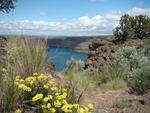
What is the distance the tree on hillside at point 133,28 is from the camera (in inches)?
1005

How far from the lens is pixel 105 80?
517 inches

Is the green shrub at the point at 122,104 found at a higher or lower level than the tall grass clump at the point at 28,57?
lower

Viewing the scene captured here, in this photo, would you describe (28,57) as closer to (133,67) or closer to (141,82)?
(141,82)

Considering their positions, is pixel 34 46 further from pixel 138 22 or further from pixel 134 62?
pixel 138 22

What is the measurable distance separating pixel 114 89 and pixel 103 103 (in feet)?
9.87

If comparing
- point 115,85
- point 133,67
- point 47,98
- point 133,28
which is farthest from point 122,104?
point 133,28

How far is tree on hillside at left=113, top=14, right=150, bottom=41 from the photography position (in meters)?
25.5

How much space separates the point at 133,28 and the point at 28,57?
19.8 metres

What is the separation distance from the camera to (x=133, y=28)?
26297 mm

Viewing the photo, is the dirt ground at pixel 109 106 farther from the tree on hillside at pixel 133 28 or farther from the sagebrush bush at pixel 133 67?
the tree on hillside at pixel 133 28

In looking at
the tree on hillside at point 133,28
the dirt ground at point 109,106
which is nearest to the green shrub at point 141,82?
the dirt ground at point 109,106

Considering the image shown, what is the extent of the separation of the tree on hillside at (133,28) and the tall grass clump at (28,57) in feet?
58.3

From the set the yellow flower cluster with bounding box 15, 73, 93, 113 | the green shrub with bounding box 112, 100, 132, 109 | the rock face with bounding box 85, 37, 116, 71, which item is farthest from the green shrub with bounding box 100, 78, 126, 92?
the yellow flower cluster with bounding box 15, 73, 93, 113

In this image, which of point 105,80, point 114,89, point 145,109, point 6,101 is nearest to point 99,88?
point 114,89
